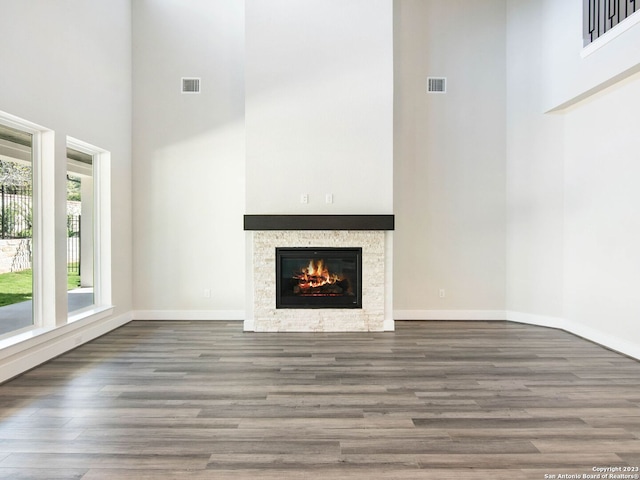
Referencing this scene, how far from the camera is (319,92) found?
5.21 metres

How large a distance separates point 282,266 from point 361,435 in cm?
301

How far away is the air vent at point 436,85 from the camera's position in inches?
228

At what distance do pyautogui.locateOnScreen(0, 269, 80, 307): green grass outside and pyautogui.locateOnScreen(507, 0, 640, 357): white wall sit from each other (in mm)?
5725

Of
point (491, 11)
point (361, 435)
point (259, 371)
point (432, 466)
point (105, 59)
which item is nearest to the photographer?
point (432, 466)

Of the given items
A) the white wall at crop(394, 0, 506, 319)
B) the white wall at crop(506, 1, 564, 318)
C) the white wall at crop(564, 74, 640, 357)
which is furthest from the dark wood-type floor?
the white wall at crop(394, 0, 506, 319)

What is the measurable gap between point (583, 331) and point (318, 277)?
3214 millimetres

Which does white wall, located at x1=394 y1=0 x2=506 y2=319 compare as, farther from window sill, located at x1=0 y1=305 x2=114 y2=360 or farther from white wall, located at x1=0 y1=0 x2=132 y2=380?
window sill, located at x1=0 y1=305 x2=114 y2=360

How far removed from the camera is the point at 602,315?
15.1 ft

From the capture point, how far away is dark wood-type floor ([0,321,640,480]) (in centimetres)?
222

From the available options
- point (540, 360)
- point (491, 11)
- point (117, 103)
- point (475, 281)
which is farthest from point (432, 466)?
point (491, 11)

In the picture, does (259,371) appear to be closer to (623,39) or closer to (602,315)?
(602,315)

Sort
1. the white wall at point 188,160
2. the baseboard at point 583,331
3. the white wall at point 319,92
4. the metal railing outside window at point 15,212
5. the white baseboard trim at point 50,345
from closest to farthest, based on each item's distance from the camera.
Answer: the white baseboard trim at point 50,345, the metal railing outside window at point 15,212, the baseboard at point 583,331, the white wall at point 319,92, the white wall at point 188,160

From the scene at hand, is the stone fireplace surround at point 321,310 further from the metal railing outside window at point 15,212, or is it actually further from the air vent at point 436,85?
the metal railing outside window at point 15,212

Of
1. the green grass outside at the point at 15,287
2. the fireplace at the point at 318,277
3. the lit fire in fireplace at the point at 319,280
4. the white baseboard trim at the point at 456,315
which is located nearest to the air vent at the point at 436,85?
the fireplace at the point at 318,277
